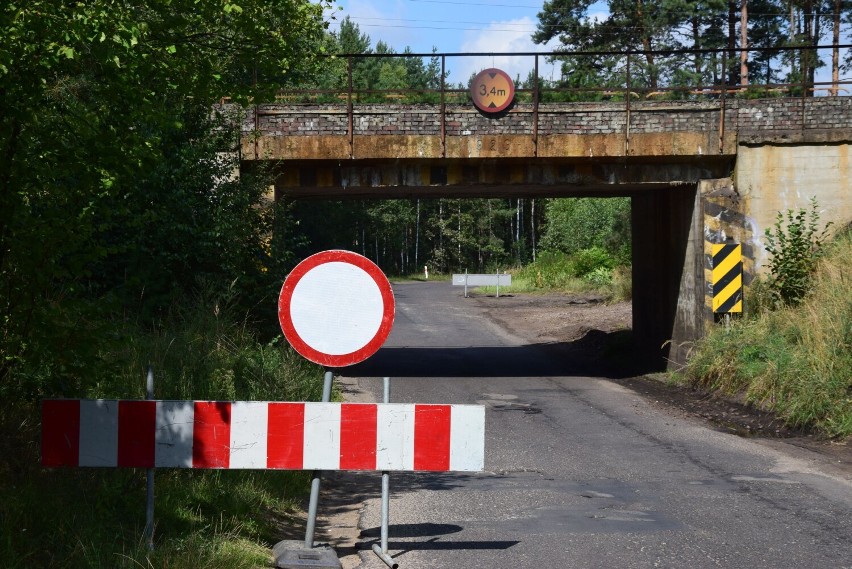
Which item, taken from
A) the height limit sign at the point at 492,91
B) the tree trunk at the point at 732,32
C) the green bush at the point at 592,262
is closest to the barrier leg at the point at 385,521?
the height limit sign at the point at 492,91

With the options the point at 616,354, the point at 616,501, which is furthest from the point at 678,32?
the point at 616,501

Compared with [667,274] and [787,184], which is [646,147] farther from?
[667,274]

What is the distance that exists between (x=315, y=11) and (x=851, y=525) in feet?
43.0

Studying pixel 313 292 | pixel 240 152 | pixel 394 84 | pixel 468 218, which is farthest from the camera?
pixel 394 84

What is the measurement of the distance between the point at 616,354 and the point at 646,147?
657 centimetres

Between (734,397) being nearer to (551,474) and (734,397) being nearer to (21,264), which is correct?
(551,474)

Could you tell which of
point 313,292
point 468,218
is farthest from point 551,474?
point 468,218

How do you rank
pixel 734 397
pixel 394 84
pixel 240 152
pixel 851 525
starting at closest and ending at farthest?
pixel 851 525
pixel 734 397
pixel 240 152
pixel 394 84

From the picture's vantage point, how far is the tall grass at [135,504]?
193 inches

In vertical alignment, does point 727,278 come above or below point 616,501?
above

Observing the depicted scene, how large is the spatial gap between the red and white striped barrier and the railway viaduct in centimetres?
1148

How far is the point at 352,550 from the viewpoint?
6.07 m

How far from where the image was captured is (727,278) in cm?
1658

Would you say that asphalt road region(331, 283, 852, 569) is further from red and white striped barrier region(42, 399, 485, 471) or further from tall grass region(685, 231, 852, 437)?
tall grass region(685, 231, 852, 437)
